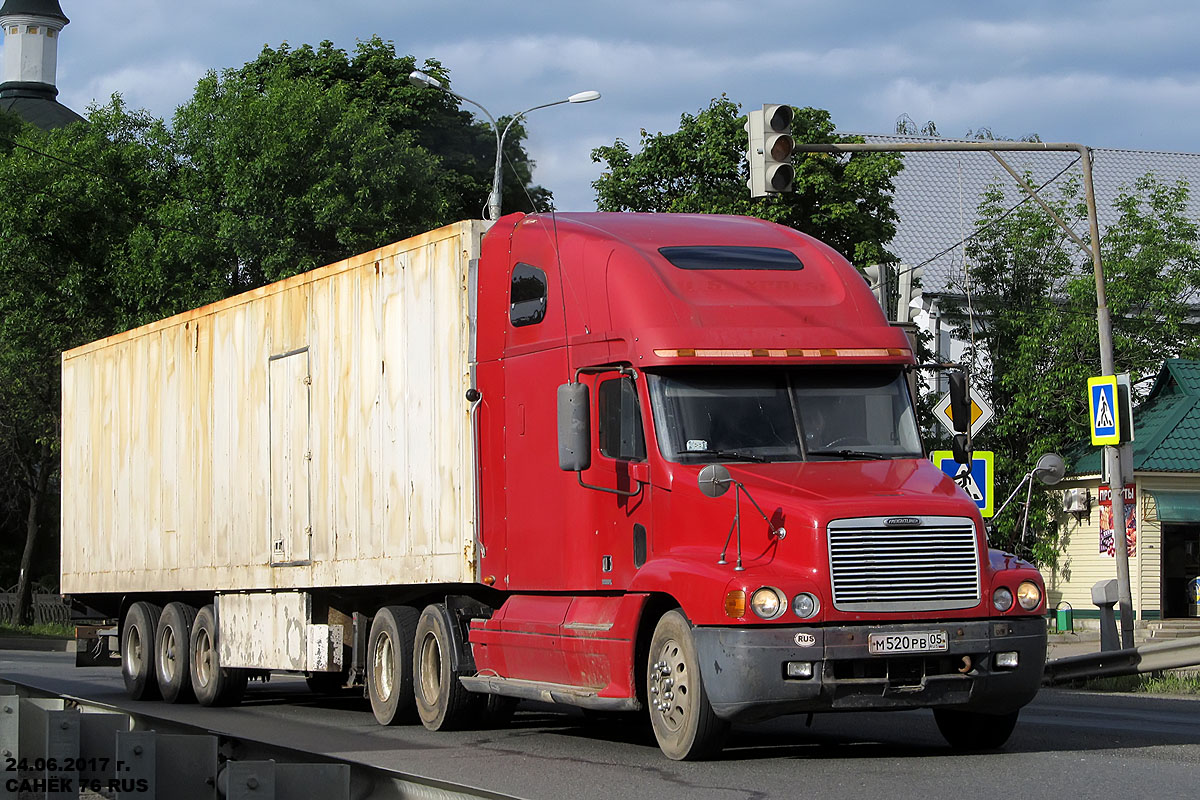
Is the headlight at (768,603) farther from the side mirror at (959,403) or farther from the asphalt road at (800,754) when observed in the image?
the side mirror at (959,403)

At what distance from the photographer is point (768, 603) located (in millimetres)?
10102

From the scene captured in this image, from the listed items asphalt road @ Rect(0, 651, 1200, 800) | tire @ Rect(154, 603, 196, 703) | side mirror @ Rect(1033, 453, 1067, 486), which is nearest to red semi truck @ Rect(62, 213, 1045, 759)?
asphalt road @ Rect(0, 651, 1200, 800)

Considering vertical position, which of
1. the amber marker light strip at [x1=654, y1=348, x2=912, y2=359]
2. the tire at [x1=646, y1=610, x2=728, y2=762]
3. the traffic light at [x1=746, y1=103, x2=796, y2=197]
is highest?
the traffic light at [x1=746, y1=103, x2=796, y2=197]

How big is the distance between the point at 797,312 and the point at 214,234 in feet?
88.6

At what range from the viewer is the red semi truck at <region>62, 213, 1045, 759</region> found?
1030cm

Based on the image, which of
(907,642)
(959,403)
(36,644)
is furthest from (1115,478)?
(36,644)

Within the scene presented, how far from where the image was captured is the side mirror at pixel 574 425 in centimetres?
1139

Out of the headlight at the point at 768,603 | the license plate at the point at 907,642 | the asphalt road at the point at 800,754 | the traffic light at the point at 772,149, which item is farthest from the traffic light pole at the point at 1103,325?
the headlight at the point at 768,603

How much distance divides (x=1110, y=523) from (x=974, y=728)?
84.0ft

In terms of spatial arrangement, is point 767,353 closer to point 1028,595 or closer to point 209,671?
point 1028,595

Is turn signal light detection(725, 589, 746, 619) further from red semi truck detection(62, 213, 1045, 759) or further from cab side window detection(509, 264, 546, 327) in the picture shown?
cab side window detection(509, 264, 546, 327)

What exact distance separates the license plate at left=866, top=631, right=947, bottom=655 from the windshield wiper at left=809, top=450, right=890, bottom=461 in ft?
4.43

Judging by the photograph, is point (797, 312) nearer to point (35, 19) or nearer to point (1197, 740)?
point (1197, 740)

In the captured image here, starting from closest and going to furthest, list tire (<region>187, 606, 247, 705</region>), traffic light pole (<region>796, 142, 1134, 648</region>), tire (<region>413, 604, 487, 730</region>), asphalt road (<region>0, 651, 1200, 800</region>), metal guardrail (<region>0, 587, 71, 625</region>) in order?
asphalt road (<region>0, 651, 1200, 800</region>)
tire (<region>413, 604, 487, 730</region>)
tire (<region>187, 606, 247, 705</region>)
traffic light pole (<region>796, 142, 1134, 648</region>)
metal guardrail (<region>0, 587, 71, 625</region>)
